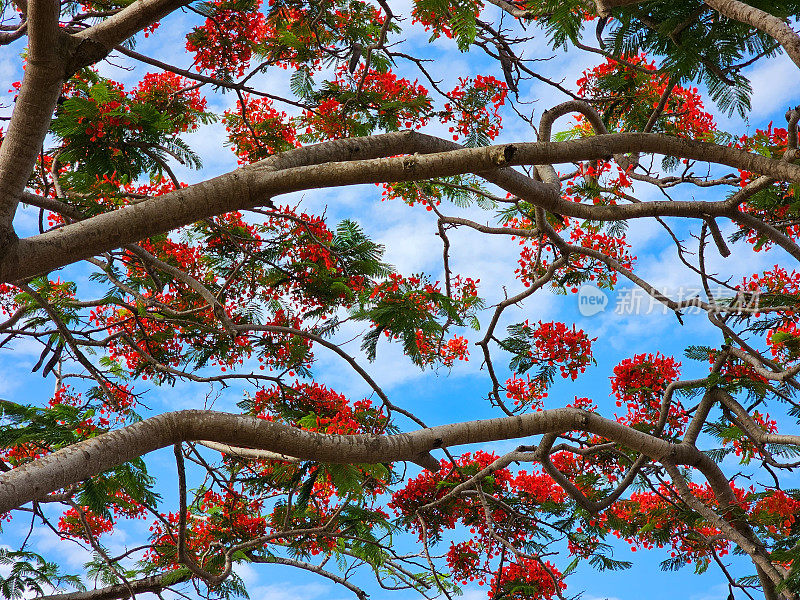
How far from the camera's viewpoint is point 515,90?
4.63 m

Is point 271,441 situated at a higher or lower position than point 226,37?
lower

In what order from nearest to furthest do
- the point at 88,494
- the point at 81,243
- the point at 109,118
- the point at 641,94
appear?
the point at 81,243 → the point at 88,494 → the point at 109,118 → the point at 641,94

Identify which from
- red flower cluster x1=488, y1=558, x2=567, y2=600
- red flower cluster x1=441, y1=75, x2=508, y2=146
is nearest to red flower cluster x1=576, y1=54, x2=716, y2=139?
red flower cluster x1=441, y1=75, x2=508, y2=146

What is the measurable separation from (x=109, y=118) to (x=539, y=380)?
141 inches

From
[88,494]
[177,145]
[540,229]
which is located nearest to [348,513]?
[88,494]

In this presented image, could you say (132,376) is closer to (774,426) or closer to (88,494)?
(88,494)

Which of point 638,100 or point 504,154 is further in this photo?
point 638,100

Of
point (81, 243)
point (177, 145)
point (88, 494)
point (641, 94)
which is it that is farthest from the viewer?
point (641, 94)

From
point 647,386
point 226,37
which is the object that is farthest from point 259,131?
point 647,386

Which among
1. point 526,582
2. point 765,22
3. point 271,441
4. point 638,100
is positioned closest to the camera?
point 765,22

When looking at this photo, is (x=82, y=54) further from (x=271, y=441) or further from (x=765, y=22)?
(x=765, y=22)

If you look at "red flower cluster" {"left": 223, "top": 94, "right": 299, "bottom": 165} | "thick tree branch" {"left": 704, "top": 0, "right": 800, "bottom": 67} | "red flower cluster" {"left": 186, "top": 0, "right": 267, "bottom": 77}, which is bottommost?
"thick tree branch" {"left": 704, "top": 0, "right": 800, "bottom": 67}

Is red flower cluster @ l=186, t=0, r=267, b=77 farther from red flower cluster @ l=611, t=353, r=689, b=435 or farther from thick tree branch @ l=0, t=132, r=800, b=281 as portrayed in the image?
red flower cluster @ l=611, t=353, r=689, b=435

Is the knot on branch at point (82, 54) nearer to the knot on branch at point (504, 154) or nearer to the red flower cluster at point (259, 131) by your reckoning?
the knot on branch at point (504, 154)
